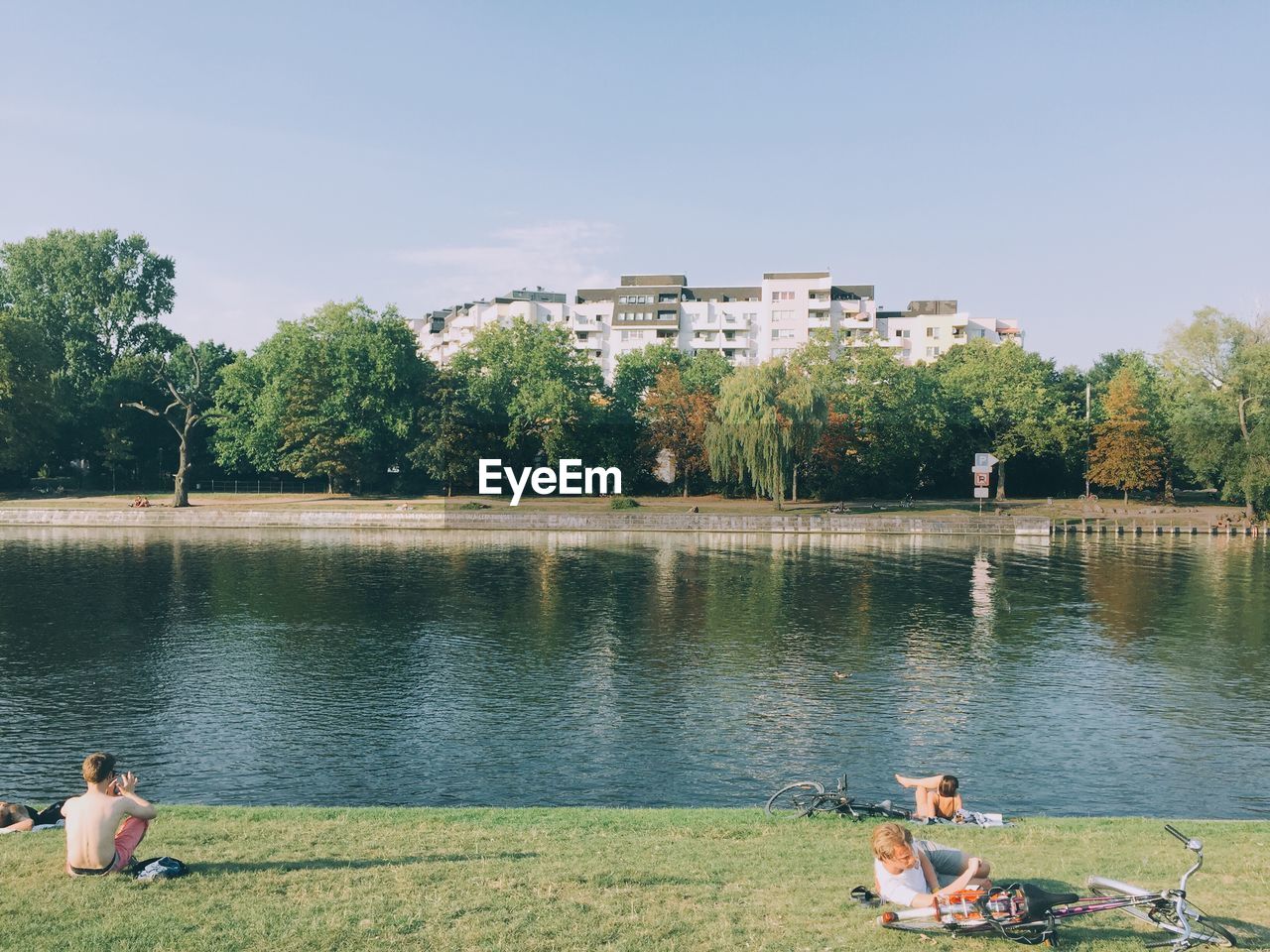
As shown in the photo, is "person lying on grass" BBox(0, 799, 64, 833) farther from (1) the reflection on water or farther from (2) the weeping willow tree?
(2) the weeping willow tree

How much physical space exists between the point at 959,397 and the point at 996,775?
8515 centimetres

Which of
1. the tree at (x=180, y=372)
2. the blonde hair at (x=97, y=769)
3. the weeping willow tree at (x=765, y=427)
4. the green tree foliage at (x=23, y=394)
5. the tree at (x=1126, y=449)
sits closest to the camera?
the blonde hair at (x=97, y=769)

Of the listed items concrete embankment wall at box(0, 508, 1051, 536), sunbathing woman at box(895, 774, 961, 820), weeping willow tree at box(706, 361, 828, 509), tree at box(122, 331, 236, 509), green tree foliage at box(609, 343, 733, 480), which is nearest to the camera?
sunbathing woman at box(895, 774, 961, 820)

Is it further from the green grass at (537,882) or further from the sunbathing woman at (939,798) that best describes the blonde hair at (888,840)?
the sunbathing woman at (939,798)

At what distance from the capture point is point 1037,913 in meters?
9.94

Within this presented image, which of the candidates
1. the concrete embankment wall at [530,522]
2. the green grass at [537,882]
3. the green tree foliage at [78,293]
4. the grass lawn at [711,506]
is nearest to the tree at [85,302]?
the green tree foliage at [78,293]

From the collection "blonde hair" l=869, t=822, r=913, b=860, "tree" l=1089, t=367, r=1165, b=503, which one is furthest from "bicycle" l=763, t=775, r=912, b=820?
"tree" l=1089, t=367, r=1165, b=503

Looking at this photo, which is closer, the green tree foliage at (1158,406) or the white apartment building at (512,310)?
the green tree foliage at (1158,406)

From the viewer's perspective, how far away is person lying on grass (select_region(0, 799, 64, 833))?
47.0 ft

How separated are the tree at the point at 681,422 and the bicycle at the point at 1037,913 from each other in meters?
84.9

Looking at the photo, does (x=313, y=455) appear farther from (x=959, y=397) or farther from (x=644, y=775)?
(x=644, y=775)

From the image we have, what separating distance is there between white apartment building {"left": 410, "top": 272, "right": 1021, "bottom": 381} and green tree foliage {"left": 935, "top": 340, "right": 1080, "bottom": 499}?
205 ft

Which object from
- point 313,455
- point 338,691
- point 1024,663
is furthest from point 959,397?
point 338,691

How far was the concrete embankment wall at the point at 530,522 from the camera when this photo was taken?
83.0 metres
